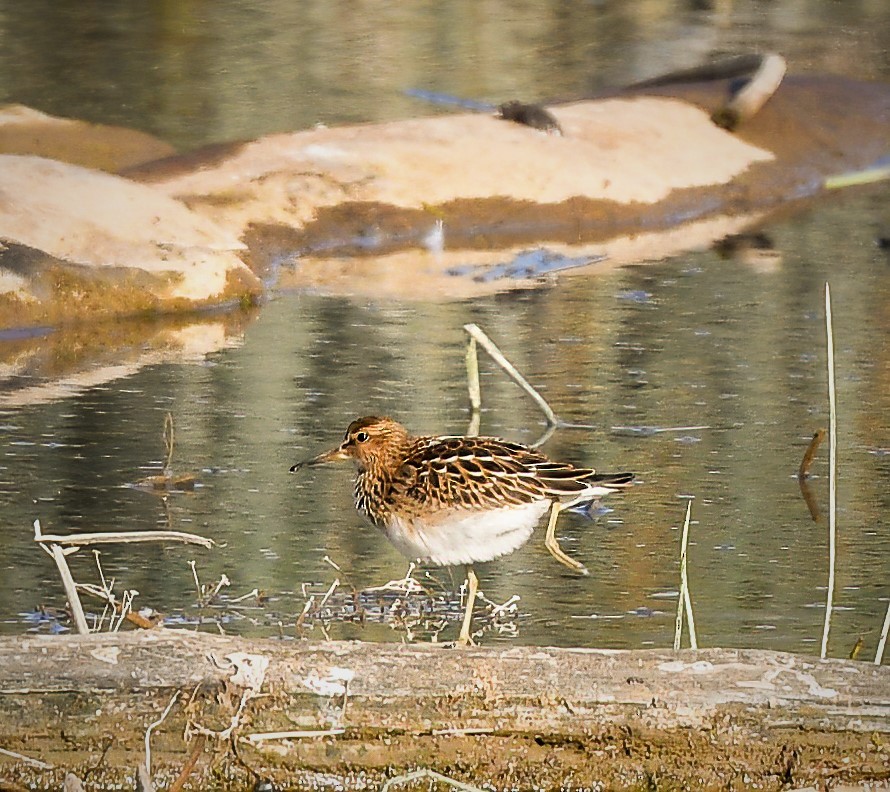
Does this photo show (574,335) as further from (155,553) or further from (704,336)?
(155,553)

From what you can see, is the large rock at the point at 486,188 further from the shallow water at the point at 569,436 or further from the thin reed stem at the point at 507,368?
the thin reed stem at the point at 507,368

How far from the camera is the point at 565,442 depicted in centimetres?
817

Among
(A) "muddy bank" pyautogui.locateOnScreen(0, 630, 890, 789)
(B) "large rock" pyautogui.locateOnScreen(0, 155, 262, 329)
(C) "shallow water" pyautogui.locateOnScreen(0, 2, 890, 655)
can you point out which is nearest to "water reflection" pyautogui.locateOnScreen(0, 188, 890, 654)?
(C) "shallow water" pyautogui.locateOnScreen(0, 2, 890, 655)

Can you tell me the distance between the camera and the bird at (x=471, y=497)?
5453mm

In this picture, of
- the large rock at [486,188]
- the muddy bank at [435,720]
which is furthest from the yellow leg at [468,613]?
the large rock at [486,188]

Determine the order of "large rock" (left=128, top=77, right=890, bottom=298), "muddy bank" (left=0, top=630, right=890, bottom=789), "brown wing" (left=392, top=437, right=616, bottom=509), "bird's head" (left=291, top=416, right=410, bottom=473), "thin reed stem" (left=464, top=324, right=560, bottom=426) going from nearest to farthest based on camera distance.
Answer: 1. "muddy bank" (left=0, top=630, right=890, bottom=789)
2. "brown wing" (left=392, top=437, right=616, bottom=509)
3. "bird's head" (left=291, top=416, right=410, bottom=473)
4. "thin reed stem" (left=464, top=324, right=560, bottom=426)
5. "large rock" (left=128, top=77, right=890, bottom=298)

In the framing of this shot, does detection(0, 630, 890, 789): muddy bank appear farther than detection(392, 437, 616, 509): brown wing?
No

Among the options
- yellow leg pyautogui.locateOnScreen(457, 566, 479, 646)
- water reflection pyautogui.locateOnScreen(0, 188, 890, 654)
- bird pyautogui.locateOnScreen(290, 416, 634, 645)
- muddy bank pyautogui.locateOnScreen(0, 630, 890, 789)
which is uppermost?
bird pyautogui.locateOnScreen(290, 416, 634, 645)

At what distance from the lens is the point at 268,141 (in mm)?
13344

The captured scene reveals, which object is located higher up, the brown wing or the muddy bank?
the brown wing

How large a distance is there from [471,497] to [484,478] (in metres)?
0.07

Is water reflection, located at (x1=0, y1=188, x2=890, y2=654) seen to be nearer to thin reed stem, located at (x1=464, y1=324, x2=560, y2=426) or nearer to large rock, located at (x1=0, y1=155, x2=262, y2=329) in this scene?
thin reed stem, located at (x1=464, y1=324, x2=560, y2=426)

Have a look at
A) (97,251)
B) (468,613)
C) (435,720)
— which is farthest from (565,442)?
(435,720)

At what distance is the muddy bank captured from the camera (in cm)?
430
